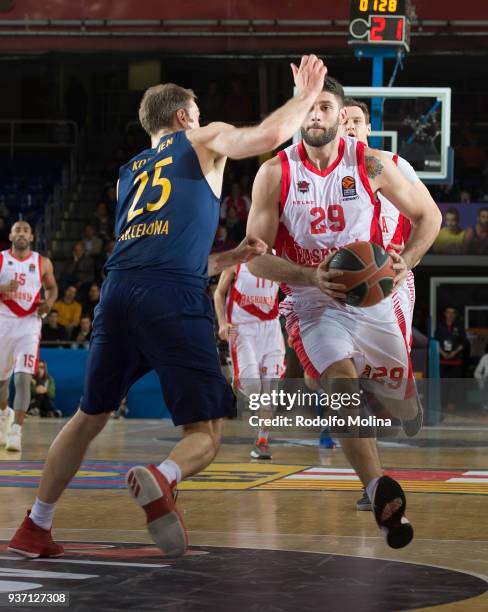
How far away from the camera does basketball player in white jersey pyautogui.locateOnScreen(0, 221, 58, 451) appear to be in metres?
13.5

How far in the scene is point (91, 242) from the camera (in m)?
23.9

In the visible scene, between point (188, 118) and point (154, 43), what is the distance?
2126 cm

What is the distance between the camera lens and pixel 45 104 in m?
31.6

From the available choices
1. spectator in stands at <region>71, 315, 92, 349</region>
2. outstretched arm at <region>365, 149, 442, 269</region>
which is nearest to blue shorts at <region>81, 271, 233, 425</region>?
outstretched arm at <region>365, 149, 442, 269</region>

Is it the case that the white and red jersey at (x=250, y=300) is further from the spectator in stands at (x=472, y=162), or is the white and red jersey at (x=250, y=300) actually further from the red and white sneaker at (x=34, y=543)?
the spectator in stands at (x=472, y=162)

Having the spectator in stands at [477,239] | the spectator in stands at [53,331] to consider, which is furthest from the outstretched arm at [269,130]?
the spectator in stands at [477,239]

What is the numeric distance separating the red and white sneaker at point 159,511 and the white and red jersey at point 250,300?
8.74 metres

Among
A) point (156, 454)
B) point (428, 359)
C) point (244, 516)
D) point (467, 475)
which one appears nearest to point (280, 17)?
point (428, 359)

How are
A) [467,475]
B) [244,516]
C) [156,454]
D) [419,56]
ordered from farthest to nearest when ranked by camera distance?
[419,56] → [156,454] → [467,475] → [244,516]

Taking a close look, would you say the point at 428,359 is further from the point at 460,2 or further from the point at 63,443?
the point at 63,443

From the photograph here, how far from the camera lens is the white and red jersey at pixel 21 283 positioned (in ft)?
45.6

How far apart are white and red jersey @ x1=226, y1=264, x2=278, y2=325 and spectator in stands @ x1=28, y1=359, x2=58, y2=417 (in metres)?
5.81

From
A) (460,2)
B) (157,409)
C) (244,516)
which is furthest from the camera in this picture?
(460,2)

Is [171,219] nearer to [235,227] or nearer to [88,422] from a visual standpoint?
[88,422]
